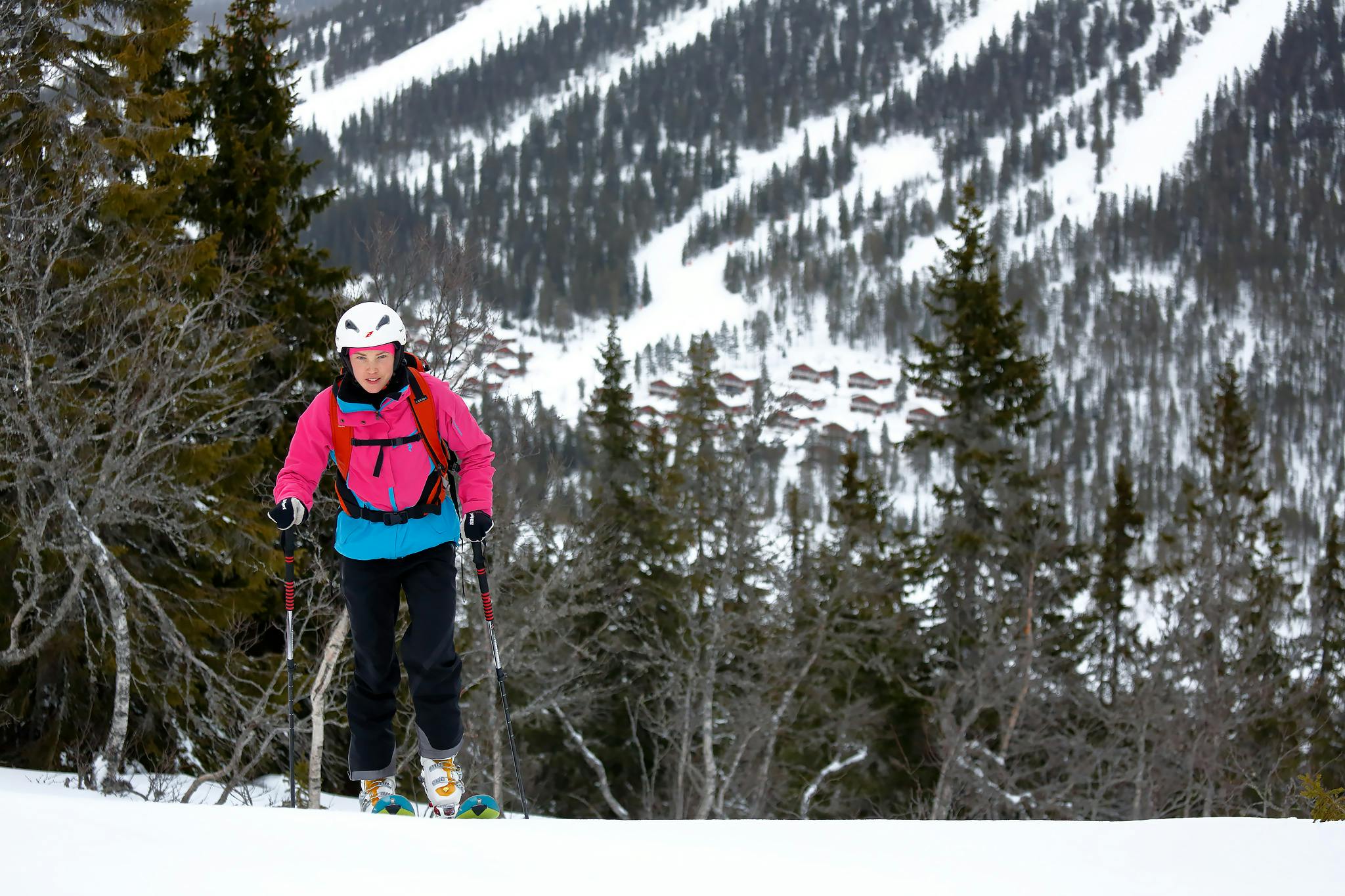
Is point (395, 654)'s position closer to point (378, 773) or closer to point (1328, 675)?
point (378, 773)

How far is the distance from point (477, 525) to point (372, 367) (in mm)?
747

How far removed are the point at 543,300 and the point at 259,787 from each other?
148925 mm

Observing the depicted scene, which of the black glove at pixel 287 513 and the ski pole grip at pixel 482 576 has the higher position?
the black glove at pixel 287 513

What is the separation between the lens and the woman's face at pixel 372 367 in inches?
153

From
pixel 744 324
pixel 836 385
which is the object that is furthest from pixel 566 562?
pixel 744 324

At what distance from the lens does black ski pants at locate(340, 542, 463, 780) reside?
4.14 meters

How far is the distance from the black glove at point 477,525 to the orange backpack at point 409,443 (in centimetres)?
14

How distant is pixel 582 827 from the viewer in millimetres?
3863

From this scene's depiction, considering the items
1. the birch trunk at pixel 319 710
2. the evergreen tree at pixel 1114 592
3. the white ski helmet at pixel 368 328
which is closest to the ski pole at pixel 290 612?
the white ski helmet at pixel 368 328

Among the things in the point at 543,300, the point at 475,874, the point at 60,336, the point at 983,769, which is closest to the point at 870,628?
the point at 983,769

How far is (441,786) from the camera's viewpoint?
4359 mm

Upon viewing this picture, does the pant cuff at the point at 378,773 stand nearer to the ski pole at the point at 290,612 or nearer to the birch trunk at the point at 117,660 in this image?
the ski pole at the point at 290,612

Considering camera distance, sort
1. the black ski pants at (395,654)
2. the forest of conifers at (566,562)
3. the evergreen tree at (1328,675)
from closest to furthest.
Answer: the black ski pants at (395,654), the forest of conifers at (566,562), the evergreen tree at (1328,675)

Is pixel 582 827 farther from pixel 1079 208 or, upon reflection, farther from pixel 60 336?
pixel 1079 208
